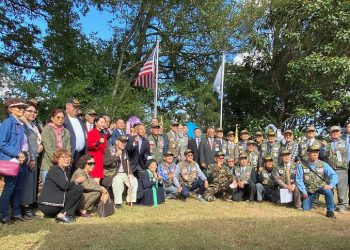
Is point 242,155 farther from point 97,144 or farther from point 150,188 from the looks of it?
point 97,144

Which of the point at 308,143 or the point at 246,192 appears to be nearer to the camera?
the point at 308,143

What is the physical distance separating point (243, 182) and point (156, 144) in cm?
221

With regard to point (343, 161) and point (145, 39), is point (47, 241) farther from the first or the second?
point (145, 39)

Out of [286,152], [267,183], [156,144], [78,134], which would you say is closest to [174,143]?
[156,144]

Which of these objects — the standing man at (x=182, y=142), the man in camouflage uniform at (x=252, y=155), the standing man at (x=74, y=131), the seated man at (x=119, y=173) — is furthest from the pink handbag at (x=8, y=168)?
the man in camouflage uniform at (x=252, y=155)

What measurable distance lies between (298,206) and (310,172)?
76 cm

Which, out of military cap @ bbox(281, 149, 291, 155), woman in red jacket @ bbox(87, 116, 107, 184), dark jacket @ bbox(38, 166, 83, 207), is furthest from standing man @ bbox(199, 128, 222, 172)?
dark jacket @ bbox(38, 166, 83, 207)

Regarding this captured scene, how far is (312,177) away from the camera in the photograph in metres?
8.04

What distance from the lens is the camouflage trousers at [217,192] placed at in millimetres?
8992

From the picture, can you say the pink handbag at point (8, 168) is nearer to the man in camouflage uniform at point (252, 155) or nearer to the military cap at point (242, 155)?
the military cap at point (242, 155)

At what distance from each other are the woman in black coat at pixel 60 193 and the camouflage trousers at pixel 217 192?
3516 millimetres

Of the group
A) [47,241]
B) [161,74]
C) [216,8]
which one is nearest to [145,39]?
[161,74]

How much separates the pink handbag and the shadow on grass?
789 millimetres

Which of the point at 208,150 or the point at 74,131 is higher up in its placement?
the point at 74,131
